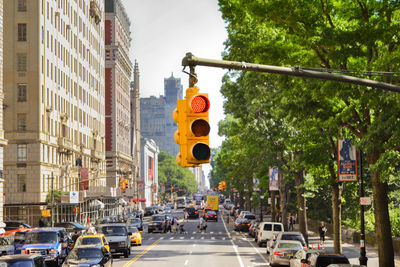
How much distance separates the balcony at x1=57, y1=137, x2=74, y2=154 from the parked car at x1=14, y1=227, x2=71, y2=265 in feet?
150

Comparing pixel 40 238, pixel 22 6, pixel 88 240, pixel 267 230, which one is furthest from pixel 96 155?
pixel 88 240

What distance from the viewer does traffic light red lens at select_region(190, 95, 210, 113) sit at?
9910 mm

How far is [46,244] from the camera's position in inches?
1276

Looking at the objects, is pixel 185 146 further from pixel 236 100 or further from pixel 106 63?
pixel 106 63

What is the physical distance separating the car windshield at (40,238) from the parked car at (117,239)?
18.1 ft

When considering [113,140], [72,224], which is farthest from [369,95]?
[113,140]

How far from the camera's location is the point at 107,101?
419ft

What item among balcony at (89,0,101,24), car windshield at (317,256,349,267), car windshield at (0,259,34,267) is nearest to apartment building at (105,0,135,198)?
balcony at (89,0,101,24)

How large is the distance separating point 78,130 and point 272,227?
163 ft

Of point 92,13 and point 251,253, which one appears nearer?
point 251,253

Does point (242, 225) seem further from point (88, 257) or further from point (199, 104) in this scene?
point (199, 104)

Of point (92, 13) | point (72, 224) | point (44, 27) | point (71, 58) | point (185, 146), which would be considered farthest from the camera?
point (92, 13)

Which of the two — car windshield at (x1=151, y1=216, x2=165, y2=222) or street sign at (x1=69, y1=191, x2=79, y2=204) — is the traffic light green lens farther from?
car windshield at (x1=151, y1=216, x2=165, y2=222)

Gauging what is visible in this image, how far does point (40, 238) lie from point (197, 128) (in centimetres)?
2493
